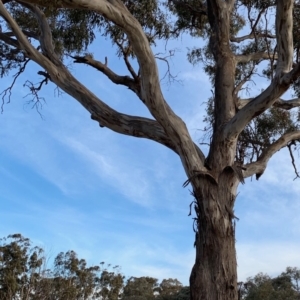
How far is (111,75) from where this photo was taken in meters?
5.86

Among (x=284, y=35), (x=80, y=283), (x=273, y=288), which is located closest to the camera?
(x=284, y=35)

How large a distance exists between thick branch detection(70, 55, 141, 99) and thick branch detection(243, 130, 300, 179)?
1.42 meters

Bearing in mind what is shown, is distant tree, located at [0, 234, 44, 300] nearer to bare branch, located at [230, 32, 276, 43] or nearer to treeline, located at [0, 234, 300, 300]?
treeline, located at [0, 234, 300, 300]

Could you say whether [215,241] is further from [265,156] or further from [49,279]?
[49,279]

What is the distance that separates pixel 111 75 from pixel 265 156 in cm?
197

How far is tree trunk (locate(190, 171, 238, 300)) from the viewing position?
4547 mm

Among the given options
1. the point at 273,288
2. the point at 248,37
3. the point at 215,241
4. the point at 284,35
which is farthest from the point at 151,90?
the point at 273,288

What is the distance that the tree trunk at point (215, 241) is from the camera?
4.55 metres

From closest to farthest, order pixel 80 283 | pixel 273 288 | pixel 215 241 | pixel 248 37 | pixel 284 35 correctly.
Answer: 1. pixel 215 241
2. pixel 284 35
3. pixel 248 37
4. pixel 273 288
5. pixel 80 283

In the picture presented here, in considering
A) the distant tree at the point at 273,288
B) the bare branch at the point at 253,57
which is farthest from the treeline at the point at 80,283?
the bare branch at the point at 253,57

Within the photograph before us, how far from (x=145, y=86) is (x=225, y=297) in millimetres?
2095

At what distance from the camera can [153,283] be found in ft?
83.1

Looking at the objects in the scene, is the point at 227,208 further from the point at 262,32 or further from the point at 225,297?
the point at 262,32

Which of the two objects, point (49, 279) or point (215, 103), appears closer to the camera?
point (215, 103)
